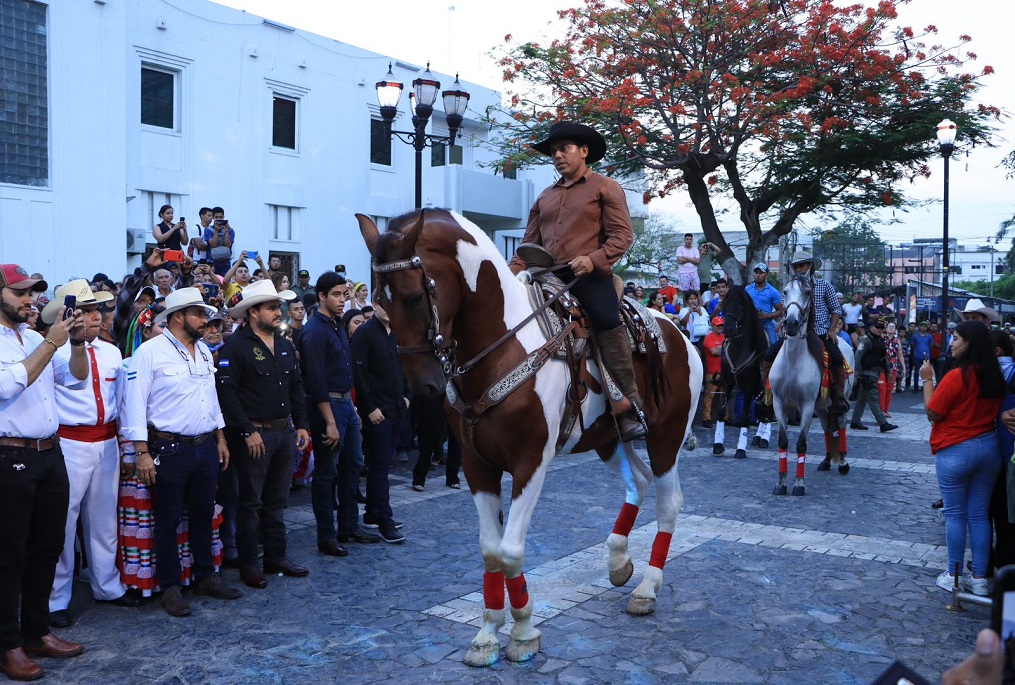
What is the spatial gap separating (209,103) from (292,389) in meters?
14.2

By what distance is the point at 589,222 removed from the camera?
5.27m

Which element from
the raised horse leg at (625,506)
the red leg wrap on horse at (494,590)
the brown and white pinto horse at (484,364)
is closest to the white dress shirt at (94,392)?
the brown and white pinto horse at (484,364)

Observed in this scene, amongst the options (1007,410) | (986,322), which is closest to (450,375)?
(1007,410)

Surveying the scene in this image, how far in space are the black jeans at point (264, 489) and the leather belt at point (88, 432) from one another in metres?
0.88

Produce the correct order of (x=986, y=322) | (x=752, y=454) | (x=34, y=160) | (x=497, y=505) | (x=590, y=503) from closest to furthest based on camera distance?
1. (x=497, y=505)
2. (x=986, y=322)
3. (x=590, y=503)
4. (x=752, y=454)
5. (x=34, y=160)

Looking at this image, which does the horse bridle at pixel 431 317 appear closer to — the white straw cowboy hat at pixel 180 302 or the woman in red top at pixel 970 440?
the white straw cowboy hat at pixel 180 302

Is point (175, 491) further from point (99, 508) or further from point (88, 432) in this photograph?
point (88, 432)

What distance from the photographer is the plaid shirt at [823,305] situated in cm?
1050

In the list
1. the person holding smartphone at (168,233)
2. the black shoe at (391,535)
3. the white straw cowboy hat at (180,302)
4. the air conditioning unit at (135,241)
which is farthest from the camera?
the air conditioning unit at (135,241)

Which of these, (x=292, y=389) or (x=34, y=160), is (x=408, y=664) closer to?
(x=292, y=389)

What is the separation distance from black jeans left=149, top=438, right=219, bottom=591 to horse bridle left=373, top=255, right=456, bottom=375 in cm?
246

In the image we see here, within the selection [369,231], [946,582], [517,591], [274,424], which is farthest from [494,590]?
[946,582]

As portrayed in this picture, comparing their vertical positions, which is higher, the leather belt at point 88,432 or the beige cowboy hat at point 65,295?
the beige cowboy hat at point 65,295

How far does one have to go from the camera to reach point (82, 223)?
50.8ft
